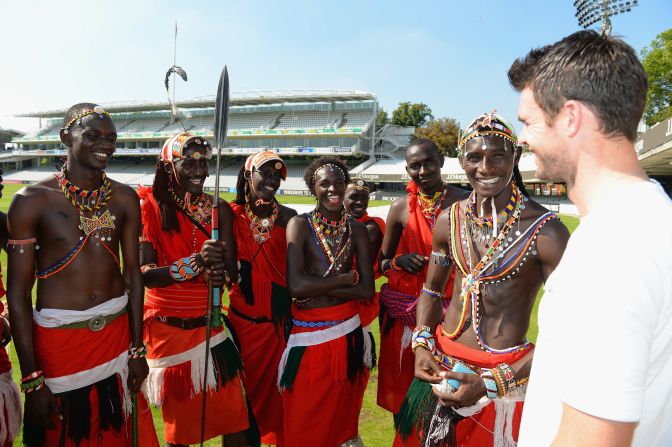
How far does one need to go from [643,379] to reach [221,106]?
2.91 m

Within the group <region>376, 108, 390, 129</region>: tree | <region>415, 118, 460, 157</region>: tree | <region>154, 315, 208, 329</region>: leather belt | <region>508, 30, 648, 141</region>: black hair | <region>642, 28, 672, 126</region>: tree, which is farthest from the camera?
<region>376, 108, 390, 129</region>: tree

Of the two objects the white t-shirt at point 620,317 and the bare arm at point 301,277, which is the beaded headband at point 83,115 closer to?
the bare arm at point 301,277

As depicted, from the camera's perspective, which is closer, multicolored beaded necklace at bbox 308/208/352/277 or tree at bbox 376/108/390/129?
multicolored beaded necklace at bbox 308/208/352/277

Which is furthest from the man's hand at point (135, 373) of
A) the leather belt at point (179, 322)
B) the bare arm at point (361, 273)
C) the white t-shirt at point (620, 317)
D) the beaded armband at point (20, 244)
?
the white t-shirt at point (620, 317)

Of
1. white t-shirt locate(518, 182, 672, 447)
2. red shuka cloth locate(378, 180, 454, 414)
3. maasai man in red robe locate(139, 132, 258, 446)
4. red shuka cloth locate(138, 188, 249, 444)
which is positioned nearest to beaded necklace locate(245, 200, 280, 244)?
maasai man in red robe locate(139, 132, 258, 446)

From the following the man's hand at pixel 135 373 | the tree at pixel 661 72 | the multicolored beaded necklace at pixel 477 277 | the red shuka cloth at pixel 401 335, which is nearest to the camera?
the multicolored beaded necklace at pixel 477 277

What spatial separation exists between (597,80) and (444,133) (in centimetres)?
5350

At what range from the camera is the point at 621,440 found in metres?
0.97

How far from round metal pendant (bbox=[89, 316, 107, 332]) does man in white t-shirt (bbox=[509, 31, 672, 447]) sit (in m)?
2.68

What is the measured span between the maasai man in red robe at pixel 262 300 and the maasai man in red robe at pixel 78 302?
103 cm

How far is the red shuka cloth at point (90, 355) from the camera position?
290cm

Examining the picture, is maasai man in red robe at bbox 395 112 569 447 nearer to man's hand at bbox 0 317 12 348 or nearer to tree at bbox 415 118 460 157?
man's hand at bbox 0 317 12 348

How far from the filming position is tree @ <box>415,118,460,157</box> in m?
52.1

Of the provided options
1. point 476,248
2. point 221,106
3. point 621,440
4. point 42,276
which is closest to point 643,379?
point 621,440
